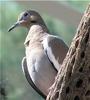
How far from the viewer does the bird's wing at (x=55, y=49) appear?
1958 mm

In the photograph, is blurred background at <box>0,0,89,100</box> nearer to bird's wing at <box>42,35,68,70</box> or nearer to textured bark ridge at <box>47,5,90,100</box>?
bird's wing at <box>42,35,68,70</box>

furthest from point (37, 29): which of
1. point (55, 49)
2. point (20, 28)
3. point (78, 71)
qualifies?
point (78, 71)

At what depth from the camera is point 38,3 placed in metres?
2.87

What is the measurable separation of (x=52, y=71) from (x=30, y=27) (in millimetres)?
343

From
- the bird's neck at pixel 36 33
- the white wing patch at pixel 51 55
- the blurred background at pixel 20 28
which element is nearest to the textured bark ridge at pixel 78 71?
the white wing patch at pixel 51 55

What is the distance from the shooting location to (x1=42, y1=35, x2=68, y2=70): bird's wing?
1.96 meters

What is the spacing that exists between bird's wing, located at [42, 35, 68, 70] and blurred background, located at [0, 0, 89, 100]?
1.88ft

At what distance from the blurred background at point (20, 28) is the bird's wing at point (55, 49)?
574mm

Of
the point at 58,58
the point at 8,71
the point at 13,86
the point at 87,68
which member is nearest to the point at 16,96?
the point at 13,86

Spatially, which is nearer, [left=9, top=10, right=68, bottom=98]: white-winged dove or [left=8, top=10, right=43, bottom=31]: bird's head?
[left=9, top=10, right=68, bottom=98]: white-winged dove

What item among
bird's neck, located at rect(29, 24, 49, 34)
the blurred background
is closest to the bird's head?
bird's neck, located at rect(29, 24, 49, 34)

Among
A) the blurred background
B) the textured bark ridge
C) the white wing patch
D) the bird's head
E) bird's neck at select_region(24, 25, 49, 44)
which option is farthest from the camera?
the blurred background

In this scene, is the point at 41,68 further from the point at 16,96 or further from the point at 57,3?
the point at 57,3

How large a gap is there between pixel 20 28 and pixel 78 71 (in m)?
1.64
